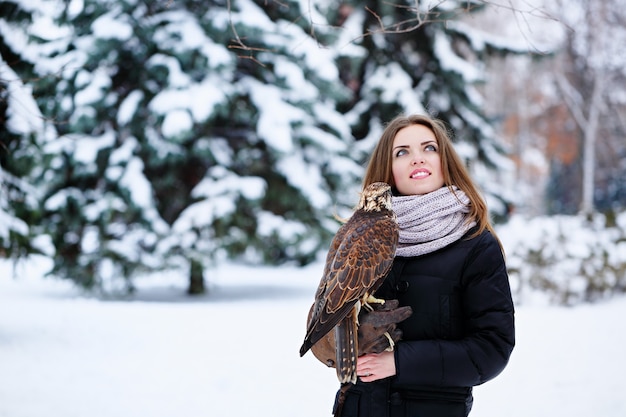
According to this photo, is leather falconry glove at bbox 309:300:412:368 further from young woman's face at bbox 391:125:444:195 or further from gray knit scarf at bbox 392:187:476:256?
young woman's face at bbox 391:125:444:195

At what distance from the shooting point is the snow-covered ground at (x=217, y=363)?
4969 mm

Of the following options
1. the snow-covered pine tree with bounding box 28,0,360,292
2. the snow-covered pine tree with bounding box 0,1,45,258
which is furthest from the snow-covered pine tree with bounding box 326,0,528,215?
the snow-covered pine tree with bounding box 0,1,45,258

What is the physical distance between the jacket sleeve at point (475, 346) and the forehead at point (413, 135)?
1.57ft

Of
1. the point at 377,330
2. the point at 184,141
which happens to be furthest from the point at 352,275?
the point at 184,141

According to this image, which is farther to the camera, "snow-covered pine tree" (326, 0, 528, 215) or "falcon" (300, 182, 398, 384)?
"snow-covered pine tree" (326, 0, 528, 215)

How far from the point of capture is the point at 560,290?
941 cm

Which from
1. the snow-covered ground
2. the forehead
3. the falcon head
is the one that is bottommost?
the snow-covered ground

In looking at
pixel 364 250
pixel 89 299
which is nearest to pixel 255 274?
pixel 89 299

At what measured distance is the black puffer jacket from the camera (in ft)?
6.05

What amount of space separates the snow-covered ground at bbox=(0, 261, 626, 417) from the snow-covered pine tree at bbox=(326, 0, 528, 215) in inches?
196

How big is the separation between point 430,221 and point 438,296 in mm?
249

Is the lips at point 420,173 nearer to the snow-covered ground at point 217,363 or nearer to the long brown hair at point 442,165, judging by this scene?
the long brown hair at point 442,165

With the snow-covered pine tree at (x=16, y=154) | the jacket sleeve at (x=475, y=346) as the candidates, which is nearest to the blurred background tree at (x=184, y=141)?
the snow-covered pine tree at (x=16, y=154)

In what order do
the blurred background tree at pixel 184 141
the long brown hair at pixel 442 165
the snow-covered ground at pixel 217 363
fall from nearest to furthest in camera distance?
the long brown hair at pixel 442 165, the snow-covered ground at pixel 217 363, the blurred background tree at pixel 184 141
